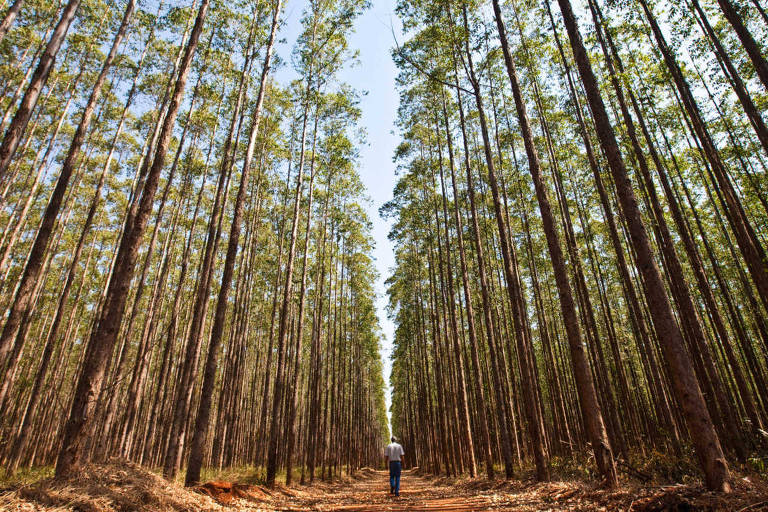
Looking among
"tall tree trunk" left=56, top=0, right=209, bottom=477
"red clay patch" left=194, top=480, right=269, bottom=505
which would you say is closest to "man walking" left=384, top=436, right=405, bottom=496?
"red clay patch" left=194, top=480, right=269, bottom=505

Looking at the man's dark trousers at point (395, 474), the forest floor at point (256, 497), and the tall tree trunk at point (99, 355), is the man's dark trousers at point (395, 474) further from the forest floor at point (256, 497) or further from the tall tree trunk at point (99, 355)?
the tall tree trunk at point (99, 355)

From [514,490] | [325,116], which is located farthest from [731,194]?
[325,116]

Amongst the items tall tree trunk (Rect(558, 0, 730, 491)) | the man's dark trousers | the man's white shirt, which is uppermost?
tall tree trunk (Rect(558, 0, 730, 491))

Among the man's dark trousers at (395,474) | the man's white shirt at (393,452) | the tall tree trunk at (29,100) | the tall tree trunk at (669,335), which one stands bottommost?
the man's dark trousers at (395,474)

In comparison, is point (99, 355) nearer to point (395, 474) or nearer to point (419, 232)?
point (395, 474)

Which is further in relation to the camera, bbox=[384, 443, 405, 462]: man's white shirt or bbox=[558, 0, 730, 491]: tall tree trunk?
bbox=[384, 443, 405, 462]: man's white shirt

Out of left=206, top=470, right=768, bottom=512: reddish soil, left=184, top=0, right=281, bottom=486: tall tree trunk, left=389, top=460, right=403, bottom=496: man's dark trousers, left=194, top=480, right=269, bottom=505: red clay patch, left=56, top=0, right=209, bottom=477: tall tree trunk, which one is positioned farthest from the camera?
left=389, top=460, right=403, bottom=496: man's dark trousers

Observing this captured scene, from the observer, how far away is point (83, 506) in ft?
13.2

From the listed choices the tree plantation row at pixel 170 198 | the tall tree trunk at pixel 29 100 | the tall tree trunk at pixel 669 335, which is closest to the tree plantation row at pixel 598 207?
the tall tree trunk at pixel 669 335

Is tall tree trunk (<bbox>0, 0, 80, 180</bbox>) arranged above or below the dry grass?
above

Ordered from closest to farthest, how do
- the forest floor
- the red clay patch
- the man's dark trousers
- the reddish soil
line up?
the reddish soil → the forest floor → the red clay patch → the man's dark trousers

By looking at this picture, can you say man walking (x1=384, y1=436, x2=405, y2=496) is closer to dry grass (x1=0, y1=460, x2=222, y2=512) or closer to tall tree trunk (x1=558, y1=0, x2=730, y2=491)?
dry grass (x1=0, y1=460, x2=222, y2=512)

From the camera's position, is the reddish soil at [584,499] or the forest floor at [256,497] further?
the forest floor at [256,497]

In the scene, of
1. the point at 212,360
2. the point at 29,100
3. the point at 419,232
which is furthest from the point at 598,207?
the point at 29,100
